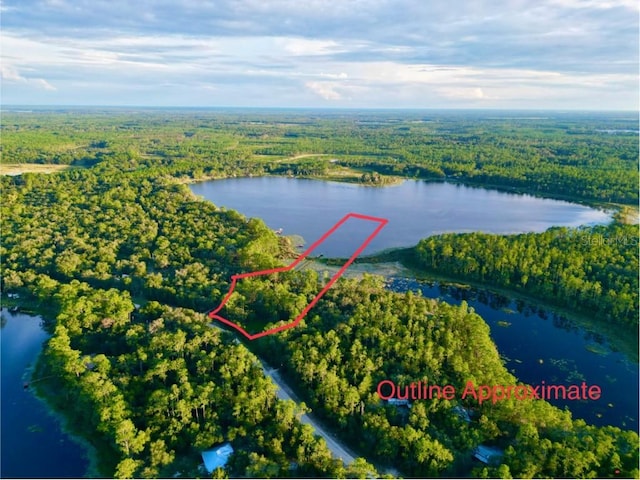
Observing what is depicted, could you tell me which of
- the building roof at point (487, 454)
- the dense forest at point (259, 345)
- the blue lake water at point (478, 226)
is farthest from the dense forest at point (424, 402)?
the blue lake water at point (478, 226)

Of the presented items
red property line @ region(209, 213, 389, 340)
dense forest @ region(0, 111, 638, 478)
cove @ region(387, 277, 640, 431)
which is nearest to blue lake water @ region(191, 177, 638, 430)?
cove @ region(387, 277, 640, 431)

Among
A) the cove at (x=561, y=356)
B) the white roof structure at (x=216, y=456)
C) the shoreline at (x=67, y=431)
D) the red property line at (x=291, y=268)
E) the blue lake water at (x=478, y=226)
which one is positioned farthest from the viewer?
the red property line at (x=291, y=268)

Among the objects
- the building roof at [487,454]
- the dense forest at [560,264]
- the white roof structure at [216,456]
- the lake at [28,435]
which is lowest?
the lake at [28,435]

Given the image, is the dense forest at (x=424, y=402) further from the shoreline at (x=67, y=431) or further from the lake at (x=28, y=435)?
the lake at (x=28, y=435)

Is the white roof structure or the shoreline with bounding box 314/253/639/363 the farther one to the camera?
the shoreline with bounding box 314/253/639/363

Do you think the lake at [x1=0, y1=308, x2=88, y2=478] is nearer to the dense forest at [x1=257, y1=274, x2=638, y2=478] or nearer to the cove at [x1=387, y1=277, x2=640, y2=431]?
the dense forest at [x1=257, y1=274, x2=638, y2=478]

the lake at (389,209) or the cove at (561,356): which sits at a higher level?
the lake at (389,209)
